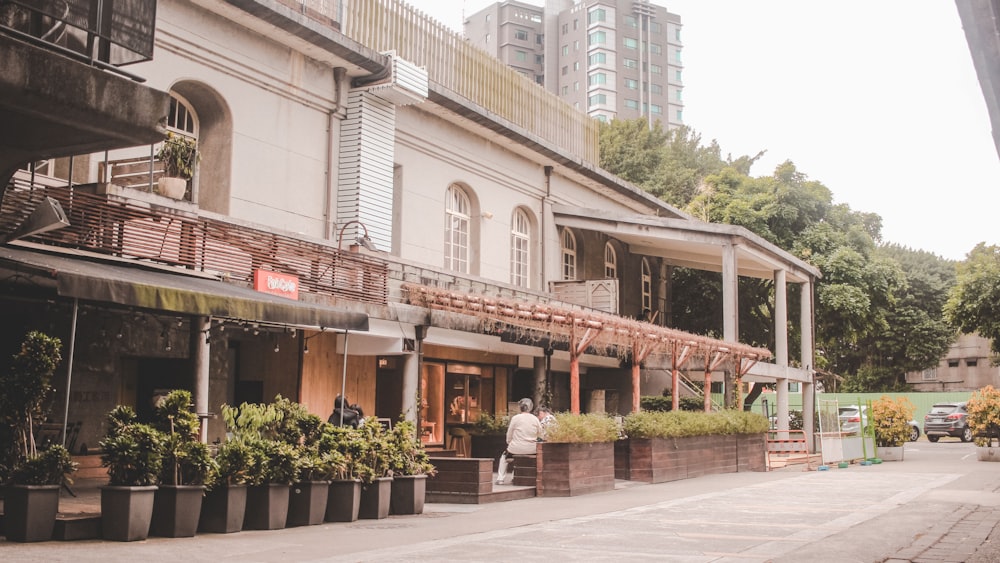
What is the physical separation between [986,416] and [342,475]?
820 inches

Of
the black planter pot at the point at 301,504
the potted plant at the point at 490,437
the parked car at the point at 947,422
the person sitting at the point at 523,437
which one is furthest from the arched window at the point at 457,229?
the parked car at the point at 947,422

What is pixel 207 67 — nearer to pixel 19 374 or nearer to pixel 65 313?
pixel 65 313

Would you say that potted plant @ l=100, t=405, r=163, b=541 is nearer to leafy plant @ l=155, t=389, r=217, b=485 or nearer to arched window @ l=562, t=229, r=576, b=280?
leafy plant @ l=155, t=389, r=217, b=485

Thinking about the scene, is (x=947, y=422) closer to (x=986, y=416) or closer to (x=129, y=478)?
(x=986, y=416)

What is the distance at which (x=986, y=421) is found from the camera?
26.4 metres

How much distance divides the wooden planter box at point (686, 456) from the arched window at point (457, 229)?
605cm

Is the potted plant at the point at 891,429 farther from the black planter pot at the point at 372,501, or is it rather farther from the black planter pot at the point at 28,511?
the black planter pot at the point at 28,511

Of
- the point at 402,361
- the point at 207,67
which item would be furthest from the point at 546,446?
the point at 207,67

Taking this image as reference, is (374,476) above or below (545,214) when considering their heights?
below

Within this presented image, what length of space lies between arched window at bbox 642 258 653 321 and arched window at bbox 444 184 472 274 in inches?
459

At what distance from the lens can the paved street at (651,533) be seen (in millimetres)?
8734

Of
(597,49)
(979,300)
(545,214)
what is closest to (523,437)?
(545,214)

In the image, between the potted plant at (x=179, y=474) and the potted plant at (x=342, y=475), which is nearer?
the potted plant at (x=179, y=474)

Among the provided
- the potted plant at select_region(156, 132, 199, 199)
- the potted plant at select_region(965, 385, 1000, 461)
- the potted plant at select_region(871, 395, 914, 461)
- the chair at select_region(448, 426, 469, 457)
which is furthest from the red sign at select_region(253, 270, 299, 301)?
the potted plant at select_region(965, 385, 1000, 461)
